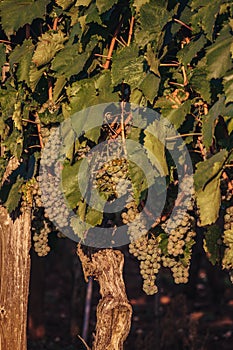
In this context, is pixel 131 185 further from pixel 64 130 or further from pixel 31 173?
pixel 31 173

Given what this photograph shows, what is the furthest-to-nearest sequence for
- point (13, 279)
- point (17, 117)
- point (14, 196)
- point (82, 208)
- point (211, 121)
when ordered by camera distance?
point (13, 279)
point (14, 196)
point (17, 117)
point (82, 208)
point (211, 121)

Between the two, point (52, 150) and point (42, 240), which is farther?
point (42, 240)

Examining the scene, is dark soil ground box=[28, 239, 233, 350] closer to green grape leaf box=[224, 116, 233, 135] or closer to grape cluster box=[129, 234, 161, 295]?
grape cluster box=[129, 234, 161, 295]

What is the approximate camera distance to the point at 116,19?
14.1 ft

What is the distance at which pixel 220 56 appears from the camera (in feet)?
11.9

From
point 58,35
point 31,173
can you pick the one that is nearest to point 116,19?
point 58,35

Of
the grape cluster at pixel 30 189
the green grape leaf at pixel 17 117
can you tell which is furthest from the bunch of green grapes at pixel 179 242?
the green grape leaf at pixel 17 117

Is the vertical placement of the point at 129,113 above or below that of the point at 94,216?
above

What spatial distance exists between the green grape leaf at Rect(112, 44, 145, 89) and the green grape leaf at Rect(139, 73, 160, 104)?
5 centimetres

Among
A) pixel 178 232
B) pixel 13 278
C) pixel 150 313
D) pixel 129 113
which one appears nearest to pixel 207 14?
pixel 129 113

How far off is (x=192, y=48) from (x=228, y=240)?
923 millimetres

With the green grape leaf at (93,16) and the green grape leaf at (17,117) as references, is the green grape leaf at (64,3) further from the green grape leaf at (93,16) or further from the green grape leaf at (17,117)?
the green grape leaf at (17,117)

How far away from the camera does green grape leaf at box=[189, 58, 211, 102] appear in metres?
3.89

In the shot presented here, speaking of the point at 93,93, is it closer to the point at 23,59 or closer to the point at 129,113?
the point at 129,113
